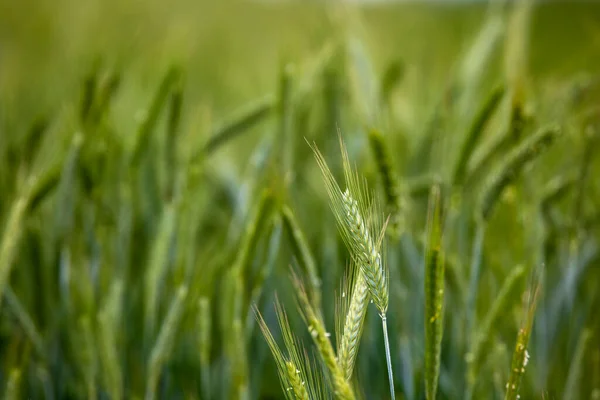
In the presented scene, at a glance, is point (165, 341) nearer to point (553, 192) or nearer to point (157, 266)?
point (157, 266)

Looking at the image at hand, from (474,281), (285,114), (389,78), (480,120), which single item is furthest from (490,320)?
(389,78)

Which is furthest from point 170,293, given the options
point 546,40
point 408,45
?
point 546,40

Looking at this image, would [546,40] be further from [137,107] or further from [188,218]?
[188,218]

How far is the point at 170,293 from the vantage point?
63cm

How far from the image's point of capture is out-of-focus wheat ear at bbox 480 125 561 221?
0.43 meters

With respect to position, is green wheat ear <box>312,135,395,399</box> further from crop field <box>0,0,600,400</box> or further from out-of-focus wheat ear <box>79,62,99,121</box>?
out-of-focus wheat ear <box>79,62,99,121</box>

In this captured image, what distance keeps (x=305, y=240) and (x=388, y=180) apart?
13 centimetres

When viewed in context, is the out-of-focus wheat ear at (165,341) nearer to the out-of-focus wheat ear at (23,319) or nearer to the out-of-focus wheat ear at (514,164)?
the out-of-focus wheat ear at (23,319)

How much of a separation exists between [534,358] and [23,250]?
22.7 inches

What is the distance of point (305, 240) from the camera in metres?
0.56

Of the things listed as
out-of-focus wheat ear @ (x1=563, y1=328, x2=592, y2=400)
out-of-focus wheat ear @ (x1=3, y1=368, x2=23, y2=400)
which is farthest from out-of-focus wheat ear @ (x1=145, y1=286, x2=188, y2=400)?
out-of-focus wheat ear @ (x1=563, y1=328, x2=592, y2=400)

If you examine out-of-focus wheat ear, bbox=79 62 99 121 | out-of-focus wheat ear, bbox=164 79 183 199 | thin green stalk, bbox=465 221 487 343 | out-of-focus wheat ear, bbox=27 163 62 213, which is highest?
out-of-focus wheat ear, bbox=79 62 99 121

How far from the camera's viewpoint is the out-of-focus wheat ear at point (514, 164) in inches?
16.9

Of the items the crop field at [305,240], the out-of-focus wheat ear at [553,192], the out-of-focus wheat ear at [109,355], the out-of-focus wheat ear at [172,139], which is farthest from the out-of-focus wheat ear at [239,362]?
the out-of-focus wheat ear at [553,192]
